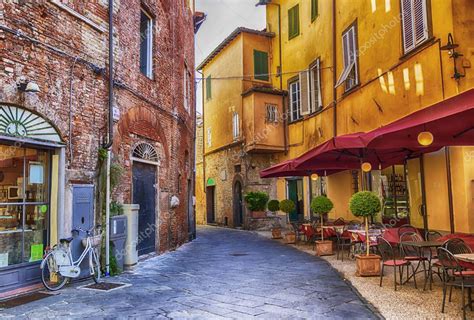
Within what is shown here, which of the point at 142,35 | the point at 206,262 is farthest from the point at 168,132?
the point at 206,262

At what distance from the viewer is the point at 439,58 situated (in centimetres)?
820

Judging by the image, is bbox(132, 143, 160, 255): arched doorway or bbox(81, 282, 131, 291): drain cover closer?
bbox(81, 282, 131, 291): drain cover

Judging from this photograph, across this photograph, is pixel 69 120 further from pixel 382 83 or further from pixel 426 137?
pixel 382 83

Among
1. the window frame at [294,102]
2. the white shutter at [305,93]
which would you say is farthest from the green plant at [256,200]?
Answer: the white shutter at [305,93]

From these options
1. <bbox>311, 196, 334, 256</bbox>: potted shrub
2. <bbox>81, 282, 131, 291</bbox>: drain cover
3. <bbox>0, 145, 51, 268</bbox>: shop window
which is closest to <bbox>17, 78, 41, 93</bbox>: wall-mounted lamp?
<bbox>0, 145, 51, 268</bbox>: shop window

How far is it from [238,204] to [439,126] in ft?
50.5

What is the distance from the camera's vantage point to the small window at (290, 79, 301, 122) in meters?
18.0

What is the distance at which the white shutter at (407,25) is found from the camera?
920cm

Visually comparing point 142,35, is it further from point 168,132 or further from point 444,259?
point 444,259

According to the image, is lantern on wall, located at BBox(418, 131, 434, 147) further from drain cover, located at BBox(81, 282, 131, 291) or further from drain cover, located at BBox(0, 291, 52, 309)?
drain cover, located at BBox(0, 291, 52, 309)

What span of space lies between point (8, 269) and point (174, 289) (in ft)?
8.32

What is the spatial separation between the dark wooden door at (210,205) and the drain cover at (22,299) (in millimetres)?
17994

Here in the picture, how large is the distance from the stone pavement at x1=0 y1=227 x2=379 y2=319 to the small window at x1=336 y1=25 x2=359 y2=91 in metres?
5.86

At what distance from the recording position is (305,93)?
16641mm
